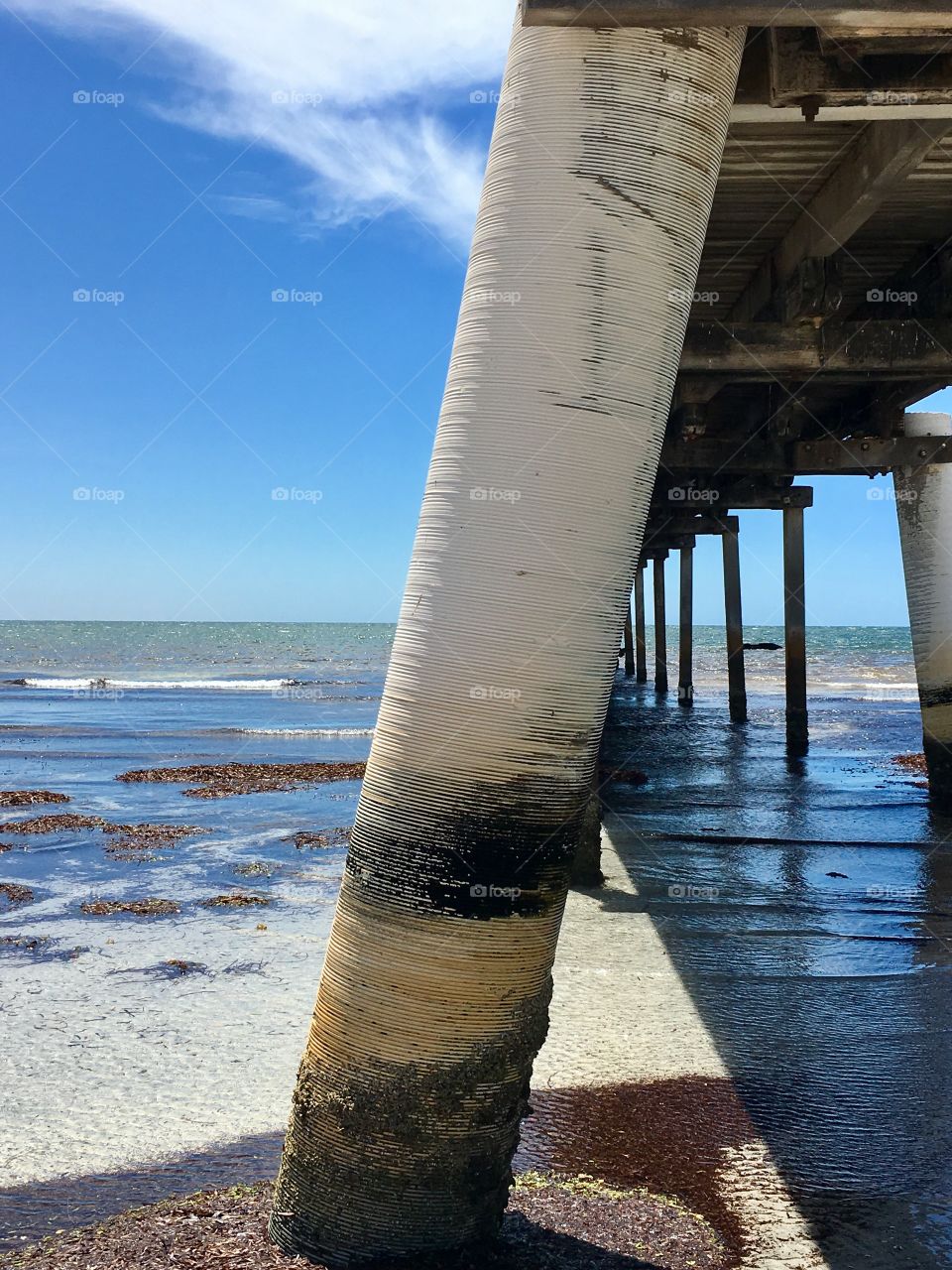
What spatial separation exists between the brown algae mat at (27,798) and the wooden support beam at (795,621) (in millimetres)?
12011

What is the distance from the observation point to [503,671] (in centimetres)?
356

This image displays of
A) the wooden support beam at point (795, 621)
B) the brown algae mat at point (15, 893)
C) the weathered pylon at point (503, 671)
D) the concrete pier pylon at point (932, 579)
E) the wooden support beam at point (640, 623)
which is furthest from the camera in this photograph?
the wooden support beam at point (640, 623)

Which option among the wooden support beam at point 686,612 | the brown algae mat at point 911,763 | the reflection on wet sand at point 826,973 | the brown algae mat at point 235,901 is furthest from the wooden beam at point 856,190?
the wooden support beam at point 686,612

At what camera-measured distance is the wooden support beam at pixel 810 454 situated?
41.7 ft

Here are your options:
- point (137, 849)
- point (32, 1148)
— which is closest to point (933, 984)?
point (32, 1148)

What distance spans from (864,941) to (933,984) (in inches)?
41.9

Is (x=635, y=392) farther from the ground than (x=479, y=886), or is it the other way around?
(x=635, y=392)

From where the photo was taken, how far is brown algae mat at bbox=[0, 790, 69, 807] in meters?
15.5

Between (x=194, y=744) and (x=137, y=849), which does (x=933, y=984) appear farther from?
(x=194, y=744)

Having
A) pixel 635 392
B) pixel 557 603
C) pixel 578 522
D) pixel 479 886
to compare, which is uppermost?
pixel 635 392

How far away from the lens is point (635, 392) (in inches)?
146

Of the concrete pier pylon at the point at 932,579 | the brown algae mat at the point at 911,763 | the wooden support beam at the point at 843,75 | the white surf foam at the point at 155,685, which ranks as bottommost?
the brown algae mat at the point at 911,763

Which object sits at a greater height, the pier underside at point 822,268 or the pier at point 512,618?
the pier underside at point 822,268

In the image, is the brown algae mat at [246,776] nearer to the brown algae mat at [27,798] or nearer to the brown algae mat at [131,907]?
the brown algae mat at [27,798]
